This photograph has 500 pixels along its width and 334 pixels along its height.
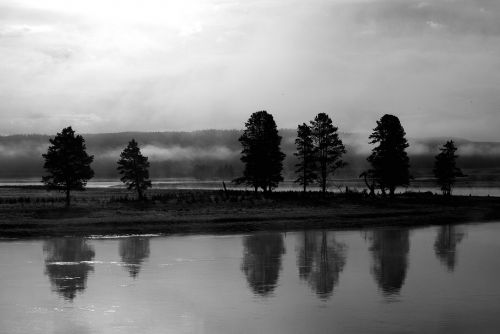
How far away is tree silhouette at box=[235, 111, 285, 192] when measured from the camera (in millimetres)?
79750

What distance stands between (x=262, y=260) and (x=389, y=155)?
51214mm

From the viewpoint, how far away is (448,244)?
43.1 metres

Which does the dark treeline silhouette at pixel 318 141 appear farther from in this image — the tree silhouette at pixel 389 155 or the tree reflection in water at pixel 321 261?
the tree reflection in water at pixel 321 261

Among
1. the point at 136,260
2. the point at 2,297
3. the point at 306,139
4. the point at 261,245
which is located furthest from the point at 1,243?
the point at 306,139

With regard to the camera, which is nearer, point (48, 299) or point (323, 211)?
point (48, 299)

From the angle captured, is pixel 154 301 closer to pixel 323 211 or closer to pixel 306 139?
pixel 323 211

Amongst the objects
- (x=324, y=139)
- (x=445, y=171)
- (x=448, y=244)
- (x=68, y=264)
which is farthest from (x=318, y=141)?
(x=68, y=264)

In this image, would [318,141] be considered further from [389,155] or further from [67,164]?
[67,164]

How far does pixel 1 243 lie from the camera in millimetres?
43562

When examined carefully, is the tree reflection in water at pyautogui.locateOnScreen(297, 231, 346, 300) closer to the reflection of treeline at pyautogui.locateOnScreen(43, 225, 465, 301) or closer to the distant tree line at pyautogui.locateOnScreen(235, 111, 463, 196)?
the reflection of treeline at pyautogui.locateOnScreen(43, 225, 465, 301)

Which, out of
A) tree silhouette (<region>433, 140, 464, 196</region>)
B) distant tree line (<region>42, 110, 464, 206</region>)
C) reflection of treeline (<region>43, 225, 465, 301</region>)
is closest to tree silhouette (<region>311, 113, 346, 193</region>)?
distant tree line (<region>42, 110, 464, 206</region>)

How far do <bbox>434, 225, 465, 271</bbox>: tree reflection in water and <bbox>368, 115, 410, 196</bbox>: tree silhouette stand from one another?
25.2m

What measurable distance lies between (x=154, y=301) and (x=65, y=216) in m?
35.2

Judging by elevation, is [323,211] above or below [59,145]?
below
